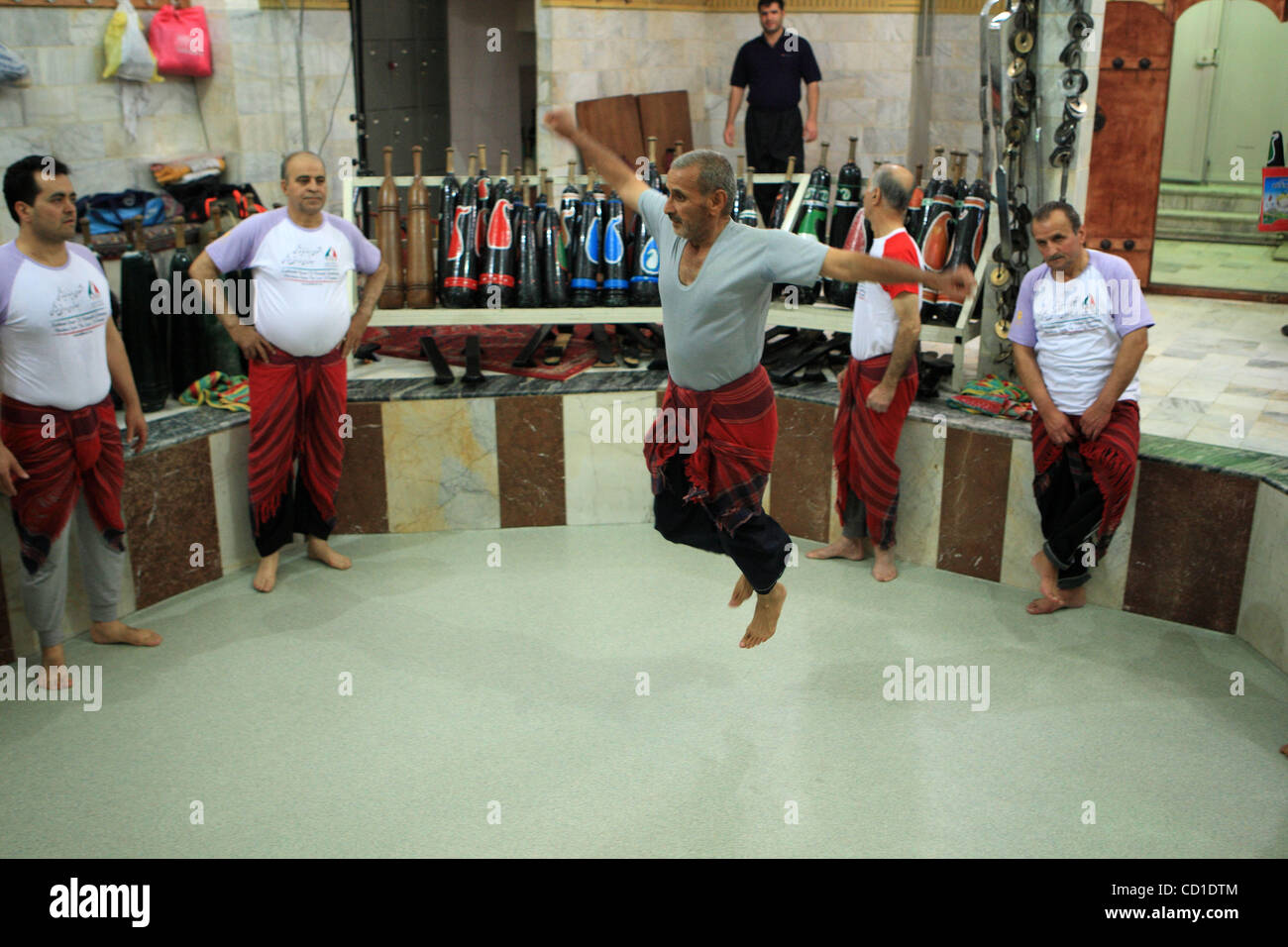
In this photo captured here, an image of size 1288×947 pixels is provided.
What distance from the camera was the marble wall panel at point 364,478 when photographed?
583cm

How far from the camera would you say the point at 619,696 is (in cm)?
445

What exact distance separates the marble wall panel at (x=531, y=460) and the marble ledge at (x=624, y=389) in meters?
0.08

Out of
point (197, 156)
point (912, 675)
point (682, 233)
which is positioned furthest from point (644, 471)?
point (197, 156)

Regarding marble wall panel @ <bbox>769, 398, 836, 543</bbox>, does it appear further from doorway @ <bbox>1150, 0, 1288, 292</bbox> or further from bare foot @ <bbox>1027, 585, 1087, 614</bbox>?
doorway @ <bbox>1150, 0, 1288, 292</bbox>

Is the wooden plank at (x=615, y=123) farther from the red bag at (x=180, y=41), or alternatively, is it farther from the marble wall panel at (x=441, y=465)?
the marble wall panel at (x=441, y=465)

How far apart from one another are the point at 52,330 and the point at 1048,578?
3778mm

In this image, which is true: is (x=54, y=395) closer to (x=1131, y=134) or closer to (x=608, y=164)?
(x=608, y=164)

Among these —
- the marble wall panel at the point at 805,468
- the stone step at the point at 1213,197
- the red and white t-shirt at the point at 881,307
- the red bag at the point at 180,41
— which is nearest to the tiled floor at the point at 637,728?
the marble wall panel at the point at 805,468

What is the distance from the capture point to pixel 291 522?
5.46 metres

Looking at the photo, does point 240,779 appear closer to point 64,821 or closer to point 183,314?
point 64,821

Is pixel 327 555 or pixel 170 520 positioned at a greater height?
pixel 170 520

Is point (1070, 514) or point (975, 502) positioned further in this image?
point (975, 502)

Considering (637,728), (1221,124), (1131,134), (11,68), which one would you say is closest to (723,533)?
(637,728)

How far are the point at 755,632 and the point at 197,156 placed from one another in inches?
213
